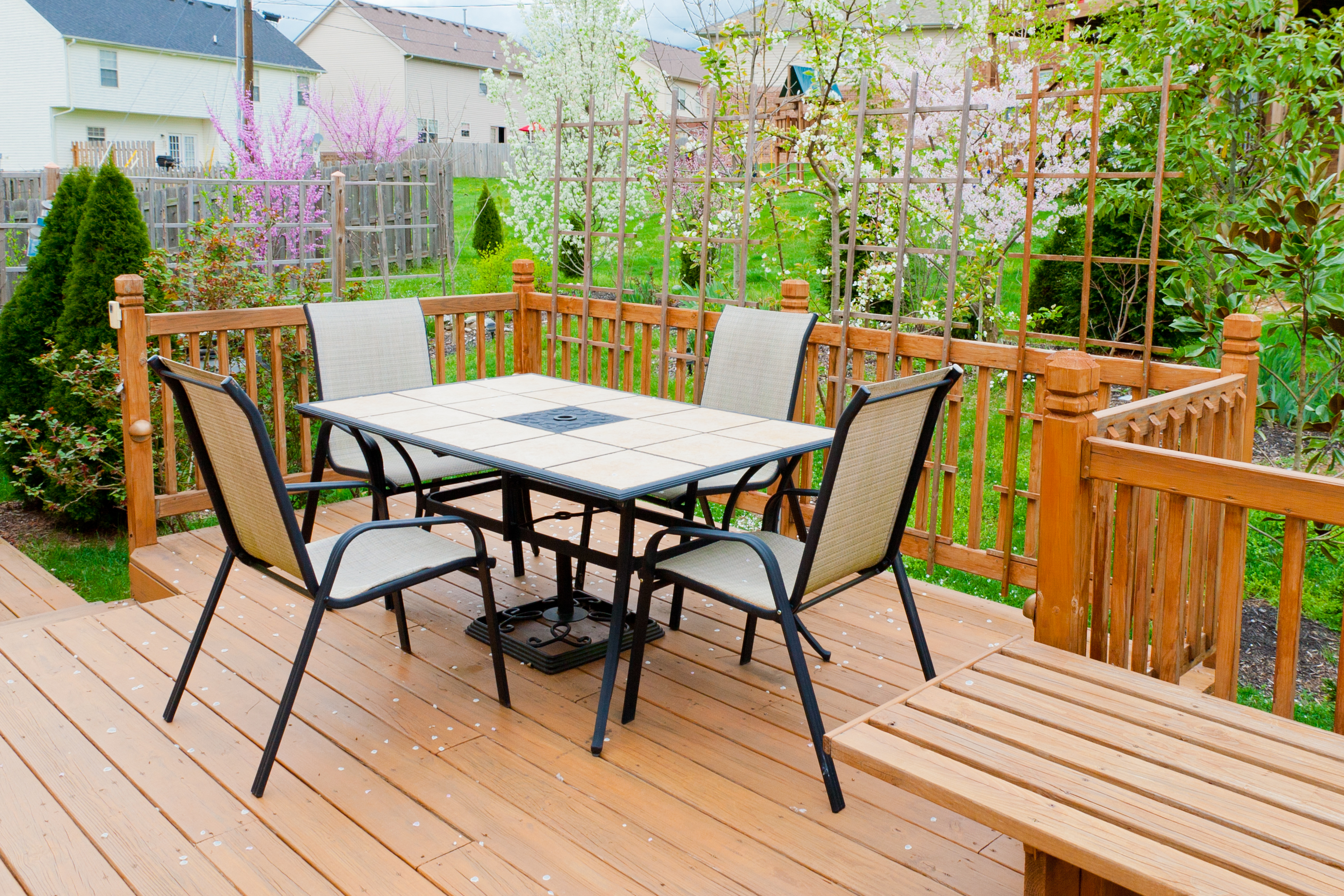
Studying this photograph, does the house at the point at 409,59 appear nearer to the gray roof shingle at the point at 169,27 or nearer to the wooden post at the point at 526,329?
the gray roof shingle at the point at 169,27

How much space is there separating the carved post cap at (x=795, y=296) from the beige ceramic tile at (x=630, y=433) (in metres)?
1.11

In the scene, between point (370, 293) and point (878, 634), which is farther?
point (370, 293)

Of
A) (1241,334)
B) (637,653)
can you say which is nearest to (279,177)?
(637,653)

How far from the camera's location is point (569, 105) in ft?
36.1

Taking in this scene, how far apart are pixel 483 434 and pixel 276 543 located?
72 centimetres

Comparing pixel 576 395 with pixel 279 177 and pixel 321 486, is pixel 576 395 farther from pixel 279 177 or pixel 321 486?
pixel 279 177

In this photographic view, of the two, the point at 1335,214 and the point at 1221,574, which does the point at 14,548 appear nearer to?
the point at 1221,574

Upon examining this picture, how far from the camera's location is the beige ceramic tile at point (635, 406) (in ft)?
11.4

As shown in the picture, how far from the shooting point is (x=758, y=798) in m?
2.47

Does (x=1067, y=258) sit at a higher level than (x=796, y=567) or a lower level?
higher

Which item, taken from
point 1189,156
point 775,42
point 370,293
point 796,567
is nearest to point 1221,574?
point 796,567

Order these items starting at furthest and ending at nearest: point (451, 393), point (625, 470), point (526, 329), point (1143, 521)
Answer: point (526, 329) < point (451, 393) < point (625, 470) < point (1143, 521)

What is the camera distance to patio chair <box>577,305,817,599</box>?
3.56m

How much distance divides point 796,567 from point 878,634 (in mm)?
854
